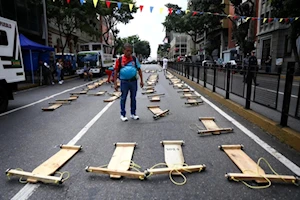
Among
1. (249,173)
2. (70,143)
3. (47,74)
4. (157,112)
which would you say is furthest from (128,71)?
(47,74)

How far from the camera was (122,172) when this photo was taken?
10.5 feet

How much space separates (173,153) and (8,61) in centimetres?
667

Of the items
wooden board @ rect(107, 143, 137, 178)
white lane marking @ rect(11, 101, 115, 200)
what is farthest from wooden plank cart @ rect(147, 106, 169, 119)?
wooden board @ rect(107, 143, 137, 178)

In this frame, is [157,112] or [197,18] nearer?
[157,112]

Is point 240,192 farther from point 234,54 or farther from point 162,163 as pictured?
point 234,54

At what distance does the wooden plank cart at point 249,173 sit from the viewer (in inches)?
120

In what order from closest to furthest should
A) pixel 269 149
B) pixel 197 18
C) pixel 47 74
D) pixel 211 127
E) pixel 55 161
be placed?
pixel 55 161, pixel 269 149, pixel 211 127, pixel 47 74, pixel 197 18

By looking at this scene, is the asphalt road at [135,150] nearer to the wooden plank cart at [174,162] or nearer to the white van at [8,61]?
the wooden plank cart at [174,162]

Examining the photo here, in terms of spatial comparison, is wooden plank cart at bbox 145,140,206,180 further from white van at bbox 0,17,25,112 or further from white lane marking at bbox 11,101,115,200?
white van at bbox 0,17,25,112

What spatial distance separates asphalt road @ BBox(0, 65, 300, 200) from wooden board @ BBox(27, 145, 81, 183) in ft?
0.36

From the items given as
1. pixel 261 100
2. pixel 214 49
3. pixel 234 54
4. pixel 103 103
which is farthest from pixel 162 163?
pixel 214 49

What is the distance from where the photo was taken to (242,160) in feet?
11.9

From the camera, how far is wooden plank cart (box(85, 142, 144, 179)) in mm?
3189

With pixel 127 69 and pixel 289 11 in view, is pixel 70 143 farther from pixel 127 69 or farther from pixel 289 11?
pixel 289 11
